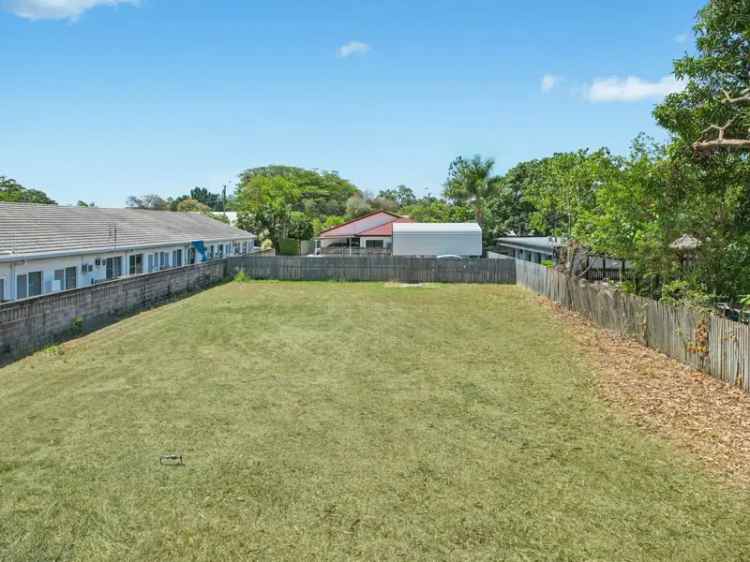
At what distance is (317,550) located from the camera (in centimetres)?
562

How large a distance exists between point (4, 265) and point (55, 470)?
37.9ft

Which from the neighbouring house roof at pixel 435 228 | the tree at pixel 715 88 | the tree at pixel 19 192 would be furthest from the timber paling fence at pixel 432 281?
the tree at pixel 19 192

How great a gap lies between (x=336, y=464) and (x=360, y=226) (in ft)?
145

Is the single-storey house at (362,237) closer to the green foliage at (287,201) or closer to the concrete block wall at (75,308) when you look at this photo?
the green foliage at (287,201)

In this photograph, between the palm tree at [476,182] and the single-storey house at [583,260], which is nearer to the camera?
the single-storey house at [583,260]

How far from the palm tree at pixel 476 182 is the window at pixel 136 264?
32.9 m

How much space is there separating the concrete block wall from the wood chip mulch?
1362cm

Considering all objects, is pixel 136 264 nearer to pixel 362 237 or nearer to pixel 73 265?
pixel 73 265

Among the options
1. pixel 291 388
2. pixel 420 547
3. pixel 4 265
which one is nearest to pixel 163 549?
pixel 420 547

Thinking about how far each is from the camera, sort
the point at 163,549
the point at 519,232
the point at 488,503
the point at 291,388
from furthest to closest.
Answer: the point at 519,232
the point at 291,388
the point at 488,503
the point at 163,549

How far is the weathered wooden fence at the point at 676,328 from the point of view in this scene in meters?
11.0

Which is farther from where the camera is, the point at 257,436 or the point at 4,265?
the point at 4,265

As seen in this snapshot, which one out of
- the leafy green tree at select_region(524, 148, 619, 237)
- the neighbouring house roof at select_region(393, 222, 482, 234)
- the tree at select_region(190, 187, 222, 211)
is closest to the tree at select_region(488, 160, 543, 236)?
the neighbouring house roof at select_region(393, 222, 482, 234)

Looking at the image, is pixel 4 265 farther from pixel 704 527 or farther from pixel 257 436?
pixel 704 527
